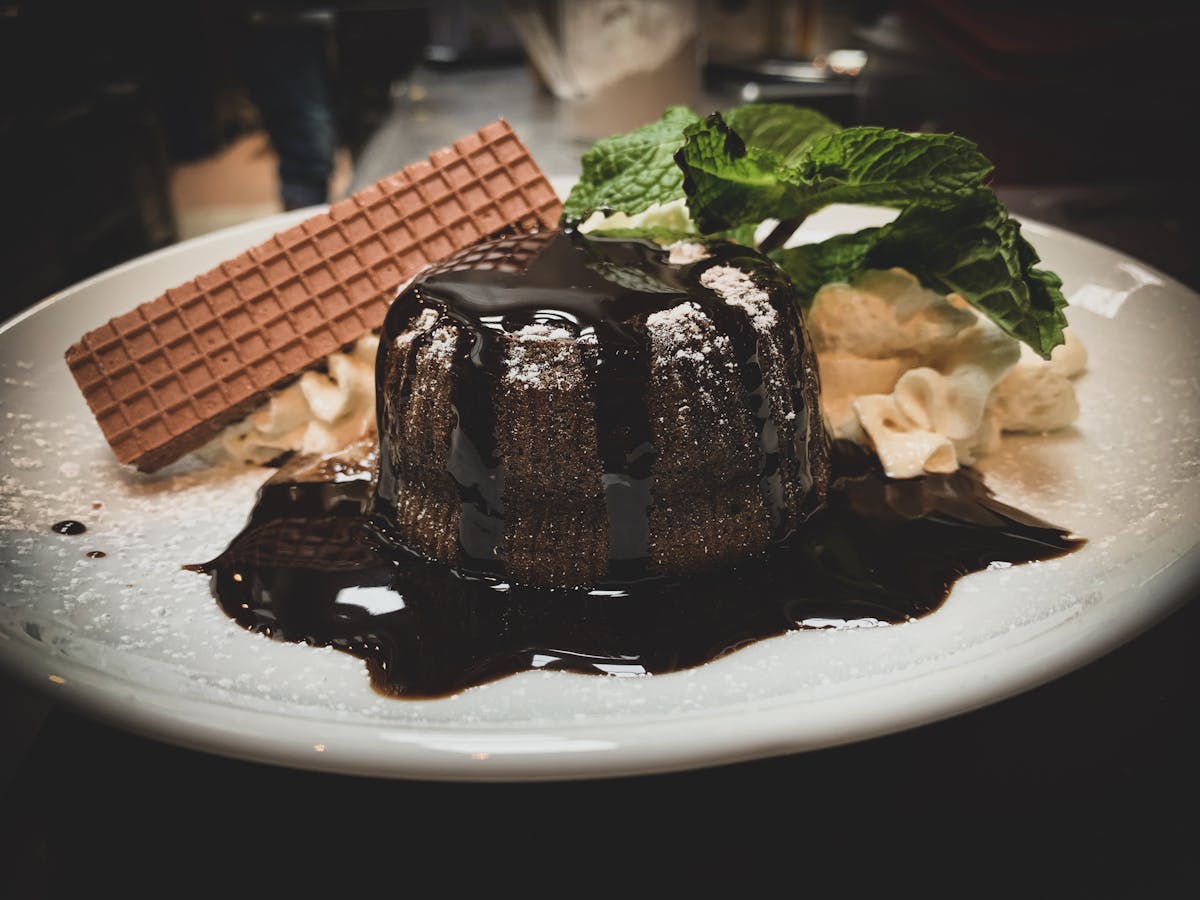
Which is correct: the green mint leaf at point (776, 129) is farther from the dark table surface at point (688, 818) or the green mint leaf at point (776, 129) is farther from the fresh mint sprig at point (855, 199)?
the dark table surface at point (688, 818)

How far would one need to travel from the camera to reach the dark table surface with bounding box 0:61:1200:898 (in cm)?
85

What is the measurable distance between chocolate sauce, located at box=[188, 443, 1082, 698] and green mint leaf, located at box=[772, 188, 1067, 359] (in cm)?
25

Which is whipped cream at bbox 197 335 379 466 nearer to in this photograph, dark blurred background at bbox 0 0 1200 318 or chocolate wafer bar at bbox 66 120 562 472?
chocolate wafer bar at bbox 66 120 562 472

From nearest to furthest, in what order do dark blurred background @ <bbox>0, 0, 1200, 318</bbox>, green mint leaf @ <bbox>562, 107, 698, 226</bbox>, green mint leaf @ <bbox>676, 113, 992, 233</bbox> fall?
green mint leaf @ <bbox>676, 113, 992, 233</bbox>
green mint leaf @ <bbox>562, 107, 698, 226</bbox>
dark blurred background @ <bbox>0, 0, 1200, 318</bbox>

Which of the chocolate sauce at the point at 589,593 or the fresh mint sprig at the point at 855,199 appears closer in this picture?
the chocolate sauce at the point at 589,593

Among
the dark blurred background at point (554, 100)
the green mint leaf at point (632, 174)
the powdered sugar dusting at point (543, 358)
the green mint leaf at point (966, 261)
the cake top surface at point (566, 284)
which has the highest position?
the green mint leaf at point (632, 174)

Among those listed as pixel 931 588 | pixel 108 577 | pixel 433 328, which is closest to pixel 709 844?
pixel 931 588

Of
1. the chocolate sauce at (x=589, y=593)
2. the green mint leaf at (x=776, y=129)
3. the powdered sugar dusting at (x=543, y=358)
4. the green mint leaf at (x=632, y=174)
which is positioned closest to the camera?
the chocolate sauce at (x=589, y=593)

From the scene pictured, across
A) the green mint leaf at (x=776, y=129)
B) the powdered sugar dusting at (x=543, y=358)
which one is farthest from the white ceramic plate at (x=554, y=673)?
the green mint leaf at (x=776, y=129)

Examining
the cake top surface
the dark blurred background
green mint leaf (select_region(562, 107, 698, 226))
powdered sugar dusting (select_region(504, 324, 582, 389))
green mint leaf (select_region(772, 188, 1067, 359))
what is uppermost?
green mint leaf (select_region(562, 107, 698, 226))

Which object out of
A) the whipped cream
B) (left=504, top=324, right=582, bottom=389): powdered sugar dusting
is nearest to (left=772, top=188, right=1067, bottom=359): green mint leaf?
(left=504, top=324, right=582, bottom=389): powdered sugar dusting

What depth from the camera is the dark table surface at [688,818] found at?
851mm

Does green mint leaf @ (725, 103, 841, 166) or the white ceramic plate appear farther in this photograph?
green mint leaf @ (725, 103, 841, 166)

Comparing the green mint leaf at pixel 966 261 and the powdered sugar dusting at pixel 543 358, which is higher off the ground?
the powdered sugar dusting at pixel 543 358
